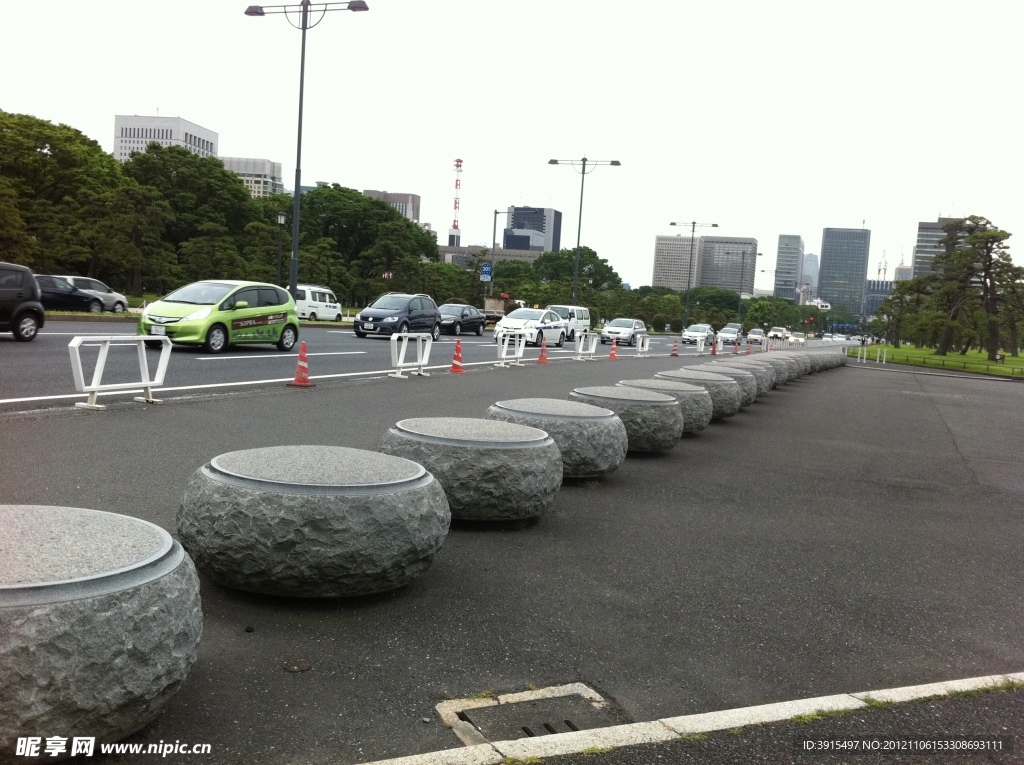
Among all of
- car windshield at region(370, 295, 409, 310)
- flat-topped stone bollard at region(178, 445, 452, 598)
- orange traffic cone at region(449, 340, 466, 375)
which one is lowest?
orange traffic cone at region(449, 340, 466, 375)

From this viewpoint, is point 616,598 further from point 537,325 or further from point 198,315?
point 537,325

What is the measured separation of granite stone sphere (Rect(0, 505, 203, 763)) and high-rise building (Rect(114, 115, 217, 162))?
148 metres

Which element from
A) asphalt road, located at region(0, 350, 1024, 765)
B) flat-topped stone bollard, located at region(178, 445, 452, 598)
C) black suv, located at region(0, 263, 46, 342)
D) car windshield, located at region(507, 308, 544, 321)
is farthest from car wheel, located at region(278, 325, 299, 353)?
flat-topped stone bollard, located at region(178, 445, 452, 598)

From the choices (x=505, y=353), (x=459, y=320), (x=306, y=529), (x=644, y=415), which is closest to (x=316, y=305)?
(x=459, y=320)

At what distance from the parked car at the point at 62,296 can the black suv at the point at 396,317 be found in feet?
37.2

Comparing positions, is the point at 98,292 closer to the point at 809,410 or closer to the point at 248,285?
the point at 248,285

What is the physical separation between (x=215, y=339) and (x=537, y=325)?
17.6 meters

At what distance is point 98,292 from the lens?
35188 millimetres

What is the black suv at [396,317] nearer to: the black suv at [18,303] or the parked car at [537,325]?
the parked car at [537,325]

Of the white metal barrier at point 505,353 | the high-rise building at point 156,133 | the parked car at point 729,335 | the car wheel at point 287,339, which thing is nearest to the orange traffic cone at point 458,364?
the white metal barrier at point 505,353

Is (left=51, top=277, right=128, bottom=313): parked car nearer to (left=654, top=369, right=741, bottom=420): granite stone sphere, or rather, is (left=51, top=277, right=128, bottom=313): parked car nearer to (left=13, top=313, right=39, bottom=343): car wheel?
(left=13, top=313, right=39, bottom=343): car wheel

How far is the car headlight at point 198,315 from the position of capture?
18359 millimetres

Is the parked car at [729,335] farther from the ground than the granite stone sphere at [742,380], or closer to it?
closer to it

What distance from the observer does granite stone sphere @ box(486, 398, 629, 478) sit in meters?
7.20
